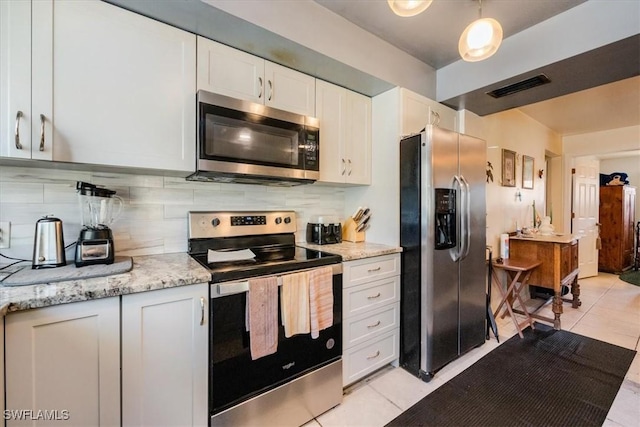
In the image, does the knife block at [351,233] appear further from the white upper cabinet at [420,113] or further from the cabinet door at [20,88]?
the cabinet door at [20,88]

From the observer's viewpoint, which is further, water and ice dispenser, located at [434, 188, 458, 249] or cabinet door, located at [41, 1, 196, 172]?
water and ice dispenser, located at [434, 188, 458, 249]

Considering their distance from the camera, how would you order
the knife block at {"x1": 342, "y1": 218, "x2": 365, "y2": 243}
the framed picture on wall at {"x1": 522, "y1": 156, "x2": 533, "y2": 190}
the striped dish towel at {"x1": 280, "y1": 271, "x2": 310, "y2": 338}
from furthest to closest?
the framed picture on wall at {"x1": 522, "y1": 156, "x2": 533, "y2": 190}, the knife block at {"x1": 342, "y1": 218, "x2": 365, "y2": 243}, the striped dish towel at {"x1": 280, "y1": 271, "x2": 310, "y2": 338}

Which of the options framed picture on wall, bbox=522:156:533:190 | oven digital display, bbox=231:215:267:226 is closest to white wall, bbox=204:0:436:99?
oven digital display, bbox=231:215:267:226

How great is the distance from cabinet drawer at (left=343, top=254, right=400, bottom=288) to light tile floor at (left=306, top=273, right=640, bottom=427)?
733mm

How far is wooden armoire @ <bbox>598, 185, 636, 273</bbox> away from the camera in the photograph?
5.10m

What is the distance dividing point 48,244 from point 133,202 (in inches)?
18.1

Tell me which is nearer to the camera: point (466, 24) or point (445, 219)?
point (466, 24)

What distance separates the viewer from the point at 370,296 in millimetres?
1931

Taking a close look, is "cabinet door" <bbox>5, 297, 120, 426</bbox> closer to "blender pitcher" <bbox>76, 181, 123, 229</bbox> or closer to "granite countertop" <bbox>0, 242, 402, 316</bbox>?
"granite countertop" <bbox>0, 242, 402, 316</bbox>

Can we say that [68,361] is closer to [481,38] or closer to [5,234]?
[5,234]

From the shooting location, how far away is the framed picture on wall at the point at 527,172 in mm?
3605

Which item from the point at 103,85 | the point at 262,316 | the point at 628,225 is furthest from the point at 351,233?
the point at 628,225

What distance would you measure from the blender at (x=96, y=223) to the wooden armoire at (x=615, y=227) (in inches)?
293

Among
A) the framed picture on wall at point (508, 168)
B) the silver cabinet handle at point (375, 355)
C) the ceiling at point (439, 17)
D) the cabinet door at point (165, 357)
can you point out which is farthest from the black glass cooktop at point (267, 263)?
the framed picture on wall at point (508, 168)
